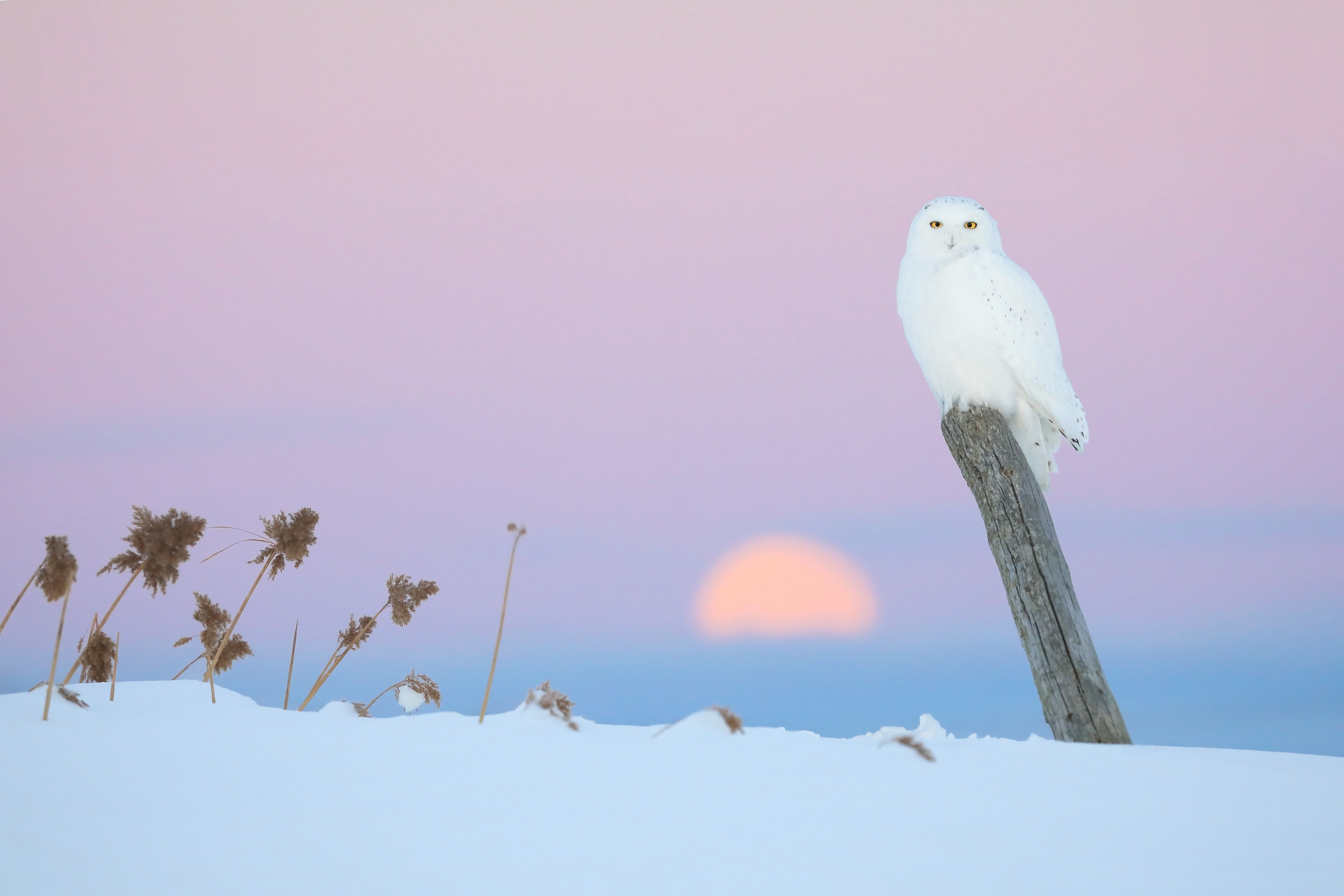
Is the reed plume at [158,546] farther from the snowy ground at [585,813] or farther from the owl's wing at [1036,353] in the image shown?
the owl's wing at [1036,353]

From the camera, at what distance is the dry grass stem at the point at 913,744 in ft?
10.8

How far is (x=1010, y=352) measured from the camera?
5.65m

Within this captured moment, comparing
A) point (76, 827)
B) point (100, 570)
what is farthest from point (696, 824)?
point (100, 570)

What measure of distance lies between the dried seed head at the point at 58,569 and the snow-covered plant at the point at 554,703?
1498 millimetres

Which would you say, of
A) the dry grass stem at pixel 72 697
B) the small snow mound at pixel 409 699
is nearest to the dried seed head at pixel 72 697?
the dry grass stem at pixel 72 697

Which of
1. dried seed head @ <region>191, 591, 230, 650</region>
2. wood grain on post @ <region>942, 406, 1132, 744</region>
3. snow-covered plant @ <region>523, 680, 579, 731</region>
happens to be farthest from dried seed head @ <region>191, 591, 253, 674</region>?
wood grain on post @ <region>942, 406, 1132, 744</region>

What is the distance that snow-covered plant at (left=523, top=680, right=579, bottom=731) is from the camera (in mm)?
3406

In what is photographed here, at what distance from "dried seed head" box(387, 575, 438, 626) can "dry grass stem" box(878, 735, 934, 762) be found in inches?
76.5

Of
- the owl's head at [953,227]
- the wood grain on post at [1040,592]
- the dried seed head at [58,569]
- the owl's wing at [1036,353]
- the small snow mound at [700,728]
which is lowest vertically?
the small snow mound at [700,728]

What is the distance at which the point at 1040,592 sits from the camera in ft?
16.5

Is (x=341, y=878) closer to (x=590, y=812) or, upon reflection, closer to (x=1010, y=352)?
(x=590, y=812)

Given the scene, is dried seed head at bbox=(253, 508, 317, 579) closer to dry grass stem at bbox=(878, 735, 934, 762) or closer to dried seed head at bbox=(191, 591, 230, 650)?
dried seed head at bbox=(191, 591, 230, 650)

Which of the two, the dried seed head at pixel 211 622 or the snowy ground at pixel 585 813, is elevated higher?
the dried seed head at pixel 211 622

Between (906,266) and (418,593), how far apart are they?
3.62 meters
